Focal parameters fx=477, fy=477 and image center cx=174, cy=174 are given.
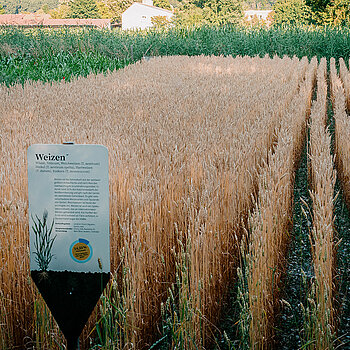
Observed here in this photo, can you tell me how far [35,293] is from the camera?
2.10 meters

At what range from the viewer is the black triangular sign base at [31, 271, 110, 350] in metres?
1.73

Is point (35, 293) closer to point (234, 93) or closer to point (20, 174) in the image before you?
point (20, 174)

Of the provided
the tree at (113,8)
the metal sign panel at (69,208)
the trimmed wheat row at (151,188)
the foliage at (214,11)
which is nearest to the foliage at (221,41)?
the trimmed wheat row at (151,188)

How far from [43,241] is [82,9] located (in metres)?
68.8

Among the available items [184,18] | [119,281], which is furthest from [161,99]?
[184,18]

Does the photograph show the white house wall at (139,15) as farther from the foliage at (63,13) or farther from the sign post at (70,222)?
the sign post at (70,222)

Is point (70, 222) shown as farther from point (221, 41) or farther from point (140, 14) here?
point (140, 14)

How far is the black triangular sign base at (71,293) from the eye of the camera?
5.69ft

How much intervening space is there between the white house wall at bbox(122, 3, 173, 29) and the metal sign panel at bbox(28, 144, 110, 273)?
66524 millimetres

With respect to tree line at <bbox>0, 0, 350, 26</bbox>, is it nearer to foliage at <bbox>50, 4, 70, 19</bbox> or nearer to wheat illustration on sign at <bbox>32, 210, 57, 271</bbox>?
foliage at <bbox>50, 4, 70, 19</bbox>

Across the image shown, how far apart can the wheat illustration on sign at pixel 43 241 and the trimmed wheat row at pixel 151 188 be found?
0.32m

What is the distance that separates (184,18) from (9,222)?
53.9m

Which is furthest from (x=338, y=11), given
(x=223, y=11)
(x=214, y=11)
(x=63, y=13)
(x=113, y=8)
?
(x=63, y=13)

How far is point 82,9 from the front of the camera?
6544cm
